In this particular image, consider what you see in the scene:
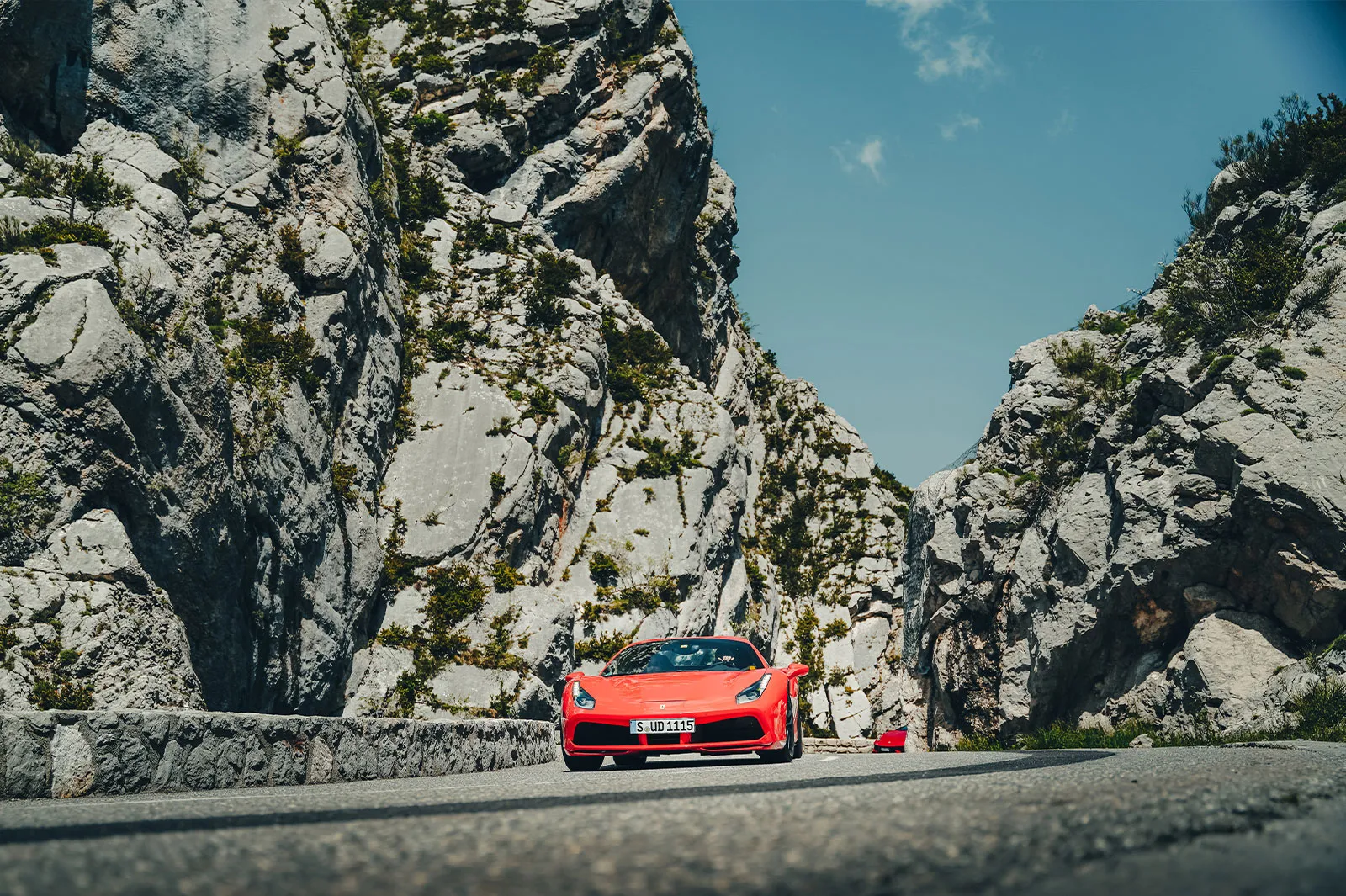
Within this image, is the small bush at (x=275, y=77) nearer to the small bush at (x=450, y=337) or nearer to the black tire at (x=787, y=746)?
the small bush at (x=450, y=337)

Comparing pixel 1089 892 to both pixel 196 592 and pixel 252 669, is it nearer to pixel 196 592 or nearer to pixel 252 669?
pixel 196 592

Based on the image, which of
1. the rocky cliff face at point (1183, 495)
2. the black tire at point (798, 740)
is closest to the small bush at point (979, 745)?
the rocky cliff face at point (1183, 495)

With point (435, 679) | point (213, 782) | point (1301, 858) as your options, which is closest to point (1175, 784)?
point (1301, 858)

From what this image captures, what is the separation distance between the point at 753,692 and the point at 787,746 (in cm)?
84

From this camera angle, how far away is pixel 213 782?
7305 mm

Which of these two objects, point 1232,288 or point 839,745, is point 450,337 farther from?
point 1232,288

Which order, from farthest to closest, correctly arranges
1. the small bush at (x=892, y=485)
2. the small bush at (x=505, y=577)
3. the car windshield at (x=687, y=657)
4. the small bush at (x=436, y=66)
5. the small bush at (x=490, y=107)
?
1. the small bush at (x=892, y=485)
2. the small bush at (x=436, y=66)
3. the small bush at (x=490, y=107)
4. the small bush at (x=505, y=577)
5. the car windshield at (x=687, y=657)

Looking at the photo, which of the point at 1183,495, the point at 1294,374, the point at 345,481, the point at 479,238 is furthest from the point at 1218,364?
the point at 479,238

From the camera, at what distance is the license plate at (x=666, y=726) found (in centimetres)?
952

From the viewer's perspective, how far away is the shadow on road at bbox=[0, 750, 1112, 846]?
3867 mm

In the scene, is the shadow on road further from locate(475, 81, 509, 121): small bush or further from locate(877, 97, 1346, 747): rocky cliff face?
locate(475, 81, 509, 121): small bush

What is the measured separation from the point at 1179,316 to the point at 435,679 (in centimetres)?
1977

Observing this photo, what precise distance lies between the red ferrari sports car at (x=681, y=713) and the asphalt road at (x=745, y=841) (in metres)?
4.38

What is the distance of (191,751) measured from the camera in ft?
23.5
